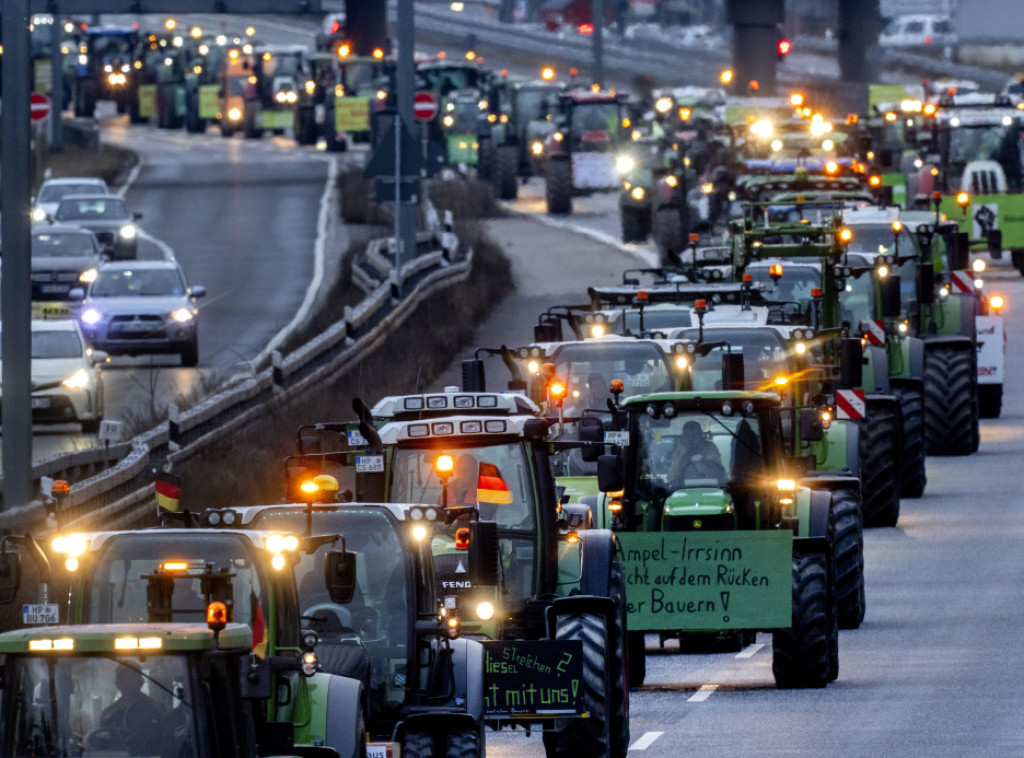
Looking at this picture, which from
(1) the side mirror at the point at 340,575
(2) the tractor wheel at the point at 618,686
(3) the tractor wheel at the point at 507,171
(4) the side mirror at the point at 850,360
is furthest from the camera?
(3) the tractor wheel at the point at 507,171

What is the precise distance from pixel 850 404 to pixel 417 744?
15182 millimetres

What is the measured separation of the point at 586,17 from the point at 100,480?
109 m

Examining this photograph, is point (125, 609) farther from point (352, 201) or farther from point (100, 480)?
point (352, 201)

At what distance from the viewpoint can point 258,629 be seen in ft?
37.2

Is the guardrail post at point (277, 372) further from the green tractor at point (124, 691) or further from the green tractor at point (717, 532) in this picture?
the green tractor at point (124, 691)

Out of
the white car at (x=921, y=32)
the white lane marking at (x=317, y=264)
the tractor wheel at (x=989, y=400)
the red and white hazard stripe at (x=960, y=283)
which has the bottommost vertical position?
the tractor wheel at (x=989, y=400)

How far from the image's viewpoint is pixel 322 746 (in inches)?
453

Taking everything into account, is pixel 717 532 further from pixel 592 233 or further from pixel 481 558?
pixel 592 233

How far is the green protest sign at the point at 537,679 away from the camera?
14742mm

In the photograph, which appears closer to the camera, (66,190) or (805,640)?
(805,640)

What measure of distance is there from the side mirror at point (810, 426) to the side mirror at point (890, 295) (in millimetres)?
8103

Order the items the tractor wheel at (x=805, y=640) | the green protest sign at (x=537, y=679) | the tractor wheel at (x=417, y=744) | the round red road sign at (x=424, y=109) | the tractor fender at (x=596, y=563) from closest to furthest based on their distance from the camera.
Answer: the tractor wheel at (x=417, y=744)
the green protest sign at (x=537, y=679)
the tractor fender at (x=596, y=563)
the tractor wheel at (x=805, y=640)
the round red road sign at (x=424, y=109)

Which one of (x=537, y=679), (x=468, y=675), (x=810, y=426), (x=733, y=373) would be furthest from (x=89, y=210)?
(x=468, y=675)

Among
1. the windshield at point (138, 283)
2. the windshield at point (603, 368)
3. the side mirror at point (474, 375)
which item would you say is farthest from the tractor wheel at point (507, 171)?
the windshield at point (603, 368)
